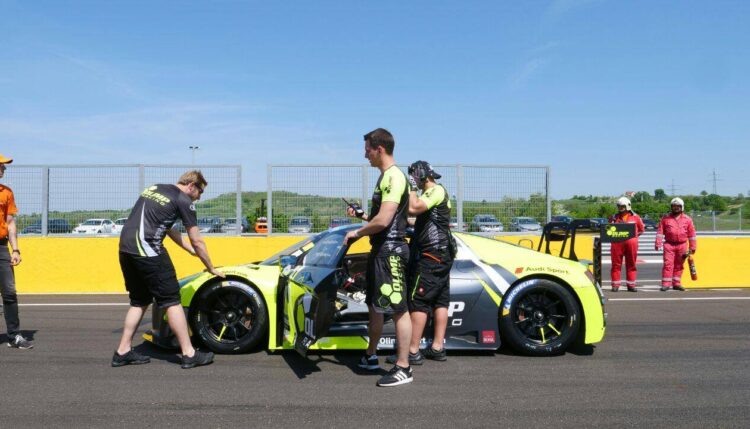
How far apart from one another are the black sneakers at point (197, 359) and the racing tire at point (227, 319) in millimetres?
244

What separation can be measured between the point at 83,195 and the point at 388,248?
8.41m

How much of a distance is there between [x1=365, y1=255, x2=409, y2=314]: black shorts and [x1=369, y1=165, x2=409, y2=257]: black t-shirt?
67 millimetres

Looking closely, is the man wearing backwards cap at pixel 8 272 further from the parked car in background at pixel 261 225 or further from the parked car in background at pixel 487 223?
the parked car in background at pixel 487 223

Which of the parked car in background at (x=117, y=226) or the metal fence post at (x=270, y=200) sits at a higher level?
the metal fence post at (x=270, y=200)

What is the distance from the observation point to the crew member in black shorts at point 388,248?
454 cm

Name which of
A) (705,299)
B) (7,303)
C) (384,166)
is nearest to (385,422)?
(384,166)

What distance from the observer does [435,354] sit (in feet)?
17.4

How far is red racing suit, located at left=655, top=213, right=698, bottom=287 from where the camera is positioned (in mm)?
10664

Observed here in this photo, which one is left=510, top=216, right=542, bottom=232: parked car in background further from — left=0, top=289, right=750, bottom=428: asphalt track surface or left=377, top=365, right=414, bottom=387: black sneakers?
left=377, top=365, right=414, bottom=387: black sneakers

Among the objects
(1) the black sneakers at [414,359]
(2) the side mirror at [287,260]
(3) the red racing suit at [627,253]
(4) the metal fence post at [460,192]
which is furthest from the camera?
(4) the metal fence post at [460,192]

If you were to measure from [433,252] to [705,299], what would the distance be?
643 cm

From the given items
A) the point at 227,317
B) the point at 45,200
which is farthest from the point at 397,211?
A: the point at 45,200

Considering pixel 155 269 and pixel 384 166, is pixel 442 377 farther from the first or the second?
pixel 155 269

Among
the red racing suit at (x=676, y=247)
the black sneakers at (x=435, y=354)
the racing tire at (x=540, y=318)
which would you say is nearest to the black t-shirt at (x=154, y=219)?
the black sneakers at (x=435, y=354)
